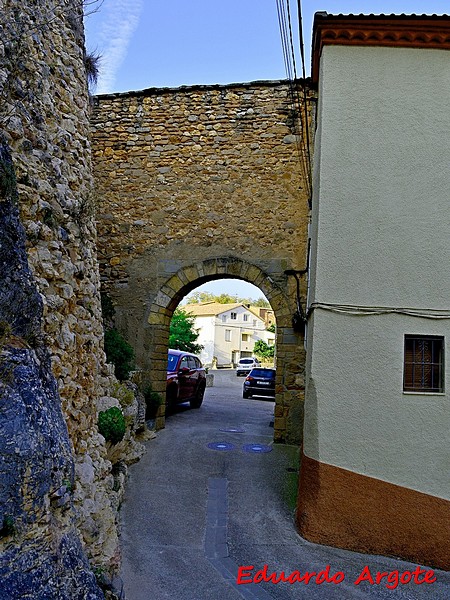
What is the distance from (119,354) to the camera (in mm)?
8930

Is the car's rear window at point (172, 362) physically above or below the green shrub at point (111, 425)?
above

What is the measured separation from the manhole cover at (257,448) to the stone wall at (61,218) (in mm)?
3657

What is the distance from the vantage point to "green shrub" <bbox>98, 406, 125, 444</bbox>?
20.4 ft

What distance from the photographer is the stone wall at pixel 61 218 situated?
13.5 ft

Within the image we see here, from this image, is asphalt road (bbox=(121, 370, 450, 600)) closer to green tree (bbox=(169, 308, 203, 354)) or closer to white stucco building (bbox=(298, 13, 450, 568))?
white stucco building (bbox=(298, 13, 450, 568))

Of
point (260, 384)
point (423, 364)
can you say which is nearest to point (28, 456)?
point (423, 364)

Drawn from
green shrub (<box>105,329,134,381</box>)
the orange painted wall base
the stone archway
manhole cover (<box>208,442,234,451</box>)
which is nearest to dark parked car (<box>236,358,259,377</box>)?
the stone archway

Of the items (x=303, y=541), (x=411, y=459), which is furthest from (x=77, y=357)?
(x=411, y=459)

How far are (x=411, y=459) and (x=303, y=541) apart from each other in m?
1.48

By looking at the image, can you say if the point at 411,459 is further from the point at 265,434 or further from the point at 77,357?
the point at 265,434

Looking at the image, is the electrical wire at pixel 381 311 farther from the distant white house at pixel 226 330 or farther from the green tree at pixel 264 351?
the distant white house at pixel 226 330

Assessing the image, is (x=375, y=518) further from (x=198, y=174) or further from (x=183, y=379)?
(x=183, y=379)

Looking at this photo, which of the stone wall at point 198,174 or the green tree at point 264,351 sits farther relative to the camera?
the green tree at point 264,351
